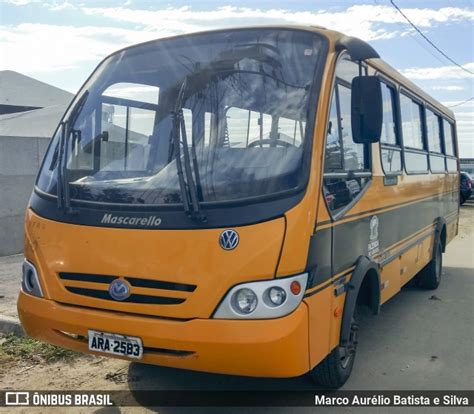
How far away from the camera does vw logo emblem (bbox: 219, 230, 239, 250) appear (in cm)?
324

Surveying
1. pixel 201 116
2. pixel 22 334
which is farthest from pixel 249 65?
pixel 22 334

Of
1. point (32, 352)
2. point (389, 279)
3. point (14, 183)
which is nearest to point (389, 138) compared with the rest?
point (389, 279)

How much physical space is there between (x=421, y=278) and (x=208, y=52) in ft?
17.4

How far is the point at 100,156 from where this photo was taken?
395 centimetres

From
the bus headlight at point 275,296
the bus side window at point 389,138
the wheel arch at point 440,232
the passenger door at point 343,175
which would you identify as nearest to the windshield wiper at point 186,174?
the bus headlight at point 275,296

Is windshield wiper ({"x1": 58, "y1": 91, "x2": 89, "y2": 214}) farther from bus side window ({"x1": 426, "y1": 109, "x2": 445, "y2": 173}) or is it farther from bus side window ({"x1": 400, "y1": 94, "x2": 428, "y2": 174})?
bus side window ({"x1": 426, "y1": 109, "x2": 445, "y2": 173})

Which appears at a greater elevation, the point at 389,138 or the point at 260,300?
the point at 389,138

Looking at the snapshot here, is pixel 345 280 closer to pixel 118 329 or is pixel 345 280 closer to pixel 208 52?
pixel 118 329

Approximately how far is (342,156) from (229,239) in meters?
1.25

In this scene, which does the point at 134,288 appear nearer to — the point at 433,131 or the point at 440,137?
the point at 433,131

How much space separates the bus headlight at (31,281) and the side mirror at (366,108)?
7.93 ft

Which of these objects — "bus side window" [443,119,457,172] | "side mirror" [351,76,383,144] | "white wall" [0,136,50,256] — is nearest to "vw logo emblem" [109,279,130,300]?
"side mirror" [351,76,383,144]

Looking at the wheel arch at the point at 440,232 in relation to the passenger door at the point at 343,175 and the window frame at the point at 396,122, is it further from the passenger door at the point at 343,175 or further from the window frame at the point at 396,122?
the passenger door at the point at 343,175

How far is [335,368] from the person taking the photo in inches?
157
